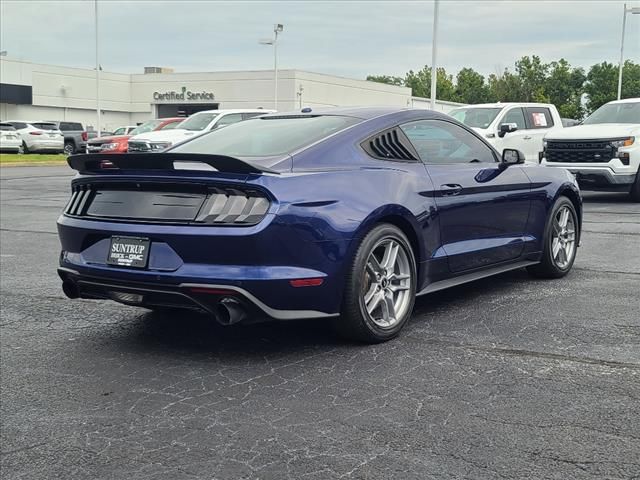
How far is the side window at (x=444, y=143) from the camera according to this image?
557 cm

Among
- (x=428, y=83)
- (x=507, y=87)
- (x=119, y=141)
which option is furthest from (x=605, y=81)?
(x=119, y=141)

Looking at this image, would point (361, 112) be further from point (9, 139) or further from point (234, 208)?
point (9, 139)

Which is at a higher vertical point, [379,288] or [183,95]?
[183,95]

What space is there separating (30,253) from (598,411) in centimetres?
675

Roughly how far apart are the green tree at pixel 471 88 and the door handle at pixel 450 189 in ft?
338

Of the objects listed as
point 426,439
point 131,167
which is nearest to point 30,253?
point 131,167

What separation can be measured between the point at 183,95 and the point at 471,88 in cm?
5327

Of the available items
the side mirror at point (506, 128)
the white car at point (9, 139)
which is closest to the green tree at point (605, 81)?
the white car at point (9, 139)

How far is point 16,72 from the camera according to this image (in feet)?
207

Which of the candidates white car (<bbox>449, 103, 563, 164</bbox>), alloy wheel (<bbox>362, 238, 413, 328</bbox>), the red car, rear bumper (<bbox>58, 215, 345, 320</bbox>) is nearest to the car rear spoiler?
rear bumper (<bbox>58, 215, 345, 320</bbox>)

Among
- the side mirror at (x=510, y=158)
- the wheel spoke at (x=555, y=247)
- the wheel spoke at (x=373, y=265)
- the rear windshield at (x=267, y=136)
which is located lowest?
the wheel spoke at (x=555, y=247)

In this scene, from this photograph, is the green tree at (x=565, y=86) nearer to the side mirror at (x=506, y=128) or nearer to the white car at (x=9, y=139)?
the white car at (x=9, y=139)

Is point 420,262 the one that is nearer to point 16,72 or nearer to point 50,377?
point 50,377

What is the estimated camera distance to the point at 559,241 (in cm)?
691
